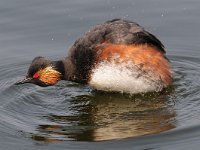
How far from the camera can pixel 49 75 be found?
36.2 ft

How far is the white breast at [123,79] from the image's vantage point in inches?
407

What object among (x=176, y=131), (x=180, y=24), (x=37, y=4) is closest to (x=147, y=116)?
(x=176, y=131)

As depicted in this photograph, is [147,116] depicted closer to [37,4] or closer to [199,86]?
[199,86]

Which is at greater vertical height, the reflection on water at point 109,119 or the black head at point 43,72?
the black head at point 43,72

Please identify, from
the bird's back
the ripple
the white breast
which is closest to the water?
the ripple

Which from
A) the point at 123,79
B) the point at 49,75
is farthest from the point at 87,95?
the point at 123,79

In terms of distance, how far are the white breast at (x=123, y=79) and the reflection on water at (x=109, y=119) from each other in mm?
215

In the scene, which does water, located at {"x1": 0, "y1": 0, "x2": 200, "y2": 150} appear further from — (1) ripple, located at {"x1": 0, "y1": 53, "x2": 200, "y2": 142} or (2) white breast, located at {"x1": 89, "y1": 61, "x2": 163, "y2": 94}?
(2) white breast, located at {"x1": 89, "y1": 61, "x2": 163, "y2": 94}

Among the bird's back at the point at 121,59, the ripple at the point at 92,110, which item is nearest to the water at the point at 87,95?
the ripple at the point at 92,110

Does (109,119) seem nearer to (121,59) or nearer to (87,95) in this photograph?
(121,59)

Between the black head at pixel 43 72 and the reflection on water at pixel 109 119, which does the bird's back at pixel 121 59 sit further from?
the black head at pixel 43 72

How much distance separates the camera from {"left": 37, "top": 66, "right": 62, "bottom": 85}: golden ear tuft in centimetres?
1098

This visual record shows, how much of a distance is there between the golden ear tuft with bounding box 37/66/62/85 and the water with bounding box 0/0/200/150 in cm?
25

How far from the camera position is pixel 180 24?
13.4 m
